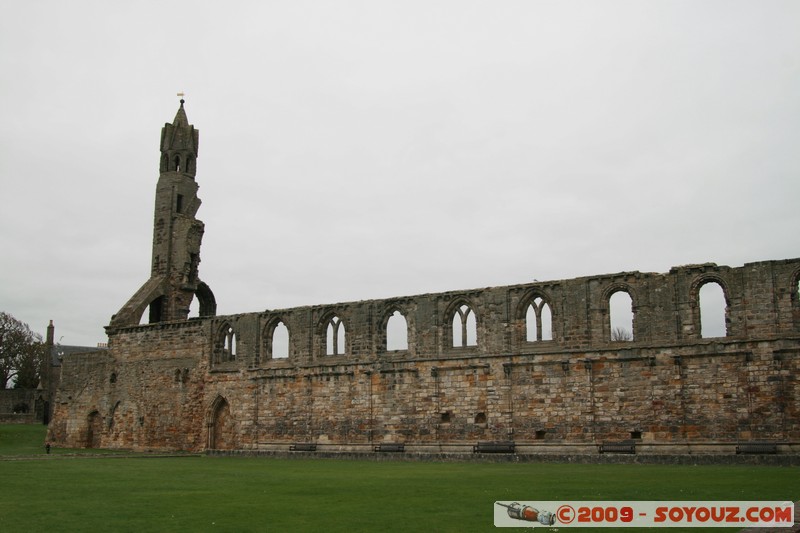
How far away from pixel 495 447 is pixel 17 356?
202 feet

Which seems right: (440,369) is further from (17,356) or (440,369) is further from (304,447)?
(17,356)

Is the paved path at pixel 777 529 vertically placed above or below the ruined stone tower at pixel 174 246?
below

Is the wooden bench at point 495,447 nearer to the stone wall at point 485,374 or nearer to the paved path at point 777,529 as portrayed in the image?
the stone wall at point 485,374

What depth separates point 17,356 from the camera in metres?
75.1

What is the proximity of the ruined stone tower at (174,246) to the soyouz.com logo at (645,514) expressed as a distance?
107ft

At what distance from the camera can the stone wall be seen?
80.9ft

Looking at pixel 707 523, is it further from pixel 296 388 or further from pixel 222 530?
pixel 296 388

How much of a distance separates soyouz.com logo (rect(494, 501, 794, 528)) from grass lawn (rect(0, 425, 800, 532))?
1.39 ft

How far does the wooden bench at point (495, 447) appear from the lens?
27.6 m

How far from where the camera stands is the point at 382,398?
103 ft

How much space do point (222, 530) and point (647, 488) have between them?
25.6ft

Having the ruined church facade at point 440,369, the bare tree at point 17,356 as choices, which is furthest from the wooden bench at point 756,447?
the bare tree at point 17,356

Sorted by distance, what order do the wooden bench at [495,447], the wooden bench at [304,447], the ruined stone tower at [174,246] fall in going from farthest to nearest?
the ruined stone tower at [174,246] < the wooden bench at [304,447] < the wooden bench at [495,447]

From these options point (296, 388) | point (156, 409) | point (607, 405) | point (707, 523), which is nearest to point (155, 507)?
point (707, 523)
